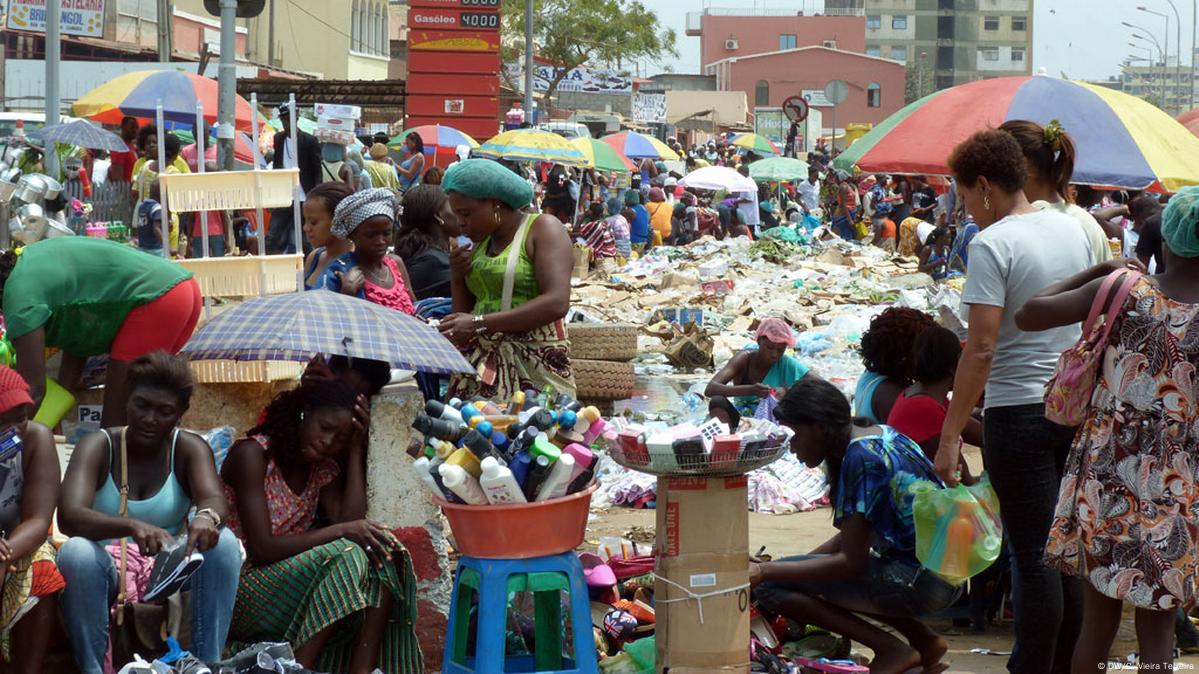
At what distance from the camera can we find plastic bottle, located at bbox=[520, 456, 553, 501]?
173 inches

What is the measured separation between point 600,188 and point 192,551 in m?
27.4

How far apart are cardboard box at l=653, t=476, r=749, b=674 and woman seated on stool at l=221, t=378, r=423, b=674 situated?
0.85 m

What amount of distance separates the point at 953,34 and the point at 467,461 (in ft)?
387

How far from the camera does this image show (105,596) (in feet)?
14.4

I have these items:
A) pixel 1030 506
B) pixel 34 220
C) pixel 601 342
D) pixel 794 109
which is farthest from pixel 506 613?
pixel 794 109

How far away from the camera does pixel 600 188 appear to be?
3147 centimetres

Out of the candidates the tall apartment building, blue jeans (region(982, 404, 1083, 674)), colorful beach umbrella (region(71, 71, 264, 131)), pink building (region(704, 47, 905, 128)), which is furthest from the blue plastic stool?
the tall apartment building

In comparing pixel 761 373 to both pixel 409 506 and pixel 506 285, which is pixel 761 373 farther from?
pixel 409 506

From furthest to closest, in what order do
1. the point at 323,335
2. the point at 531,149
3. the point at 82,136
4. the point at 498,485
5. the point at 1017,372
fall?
the point at 531,149
the point at 82,136
the point at 323,335
the point at 1017,372
the point at 498,485

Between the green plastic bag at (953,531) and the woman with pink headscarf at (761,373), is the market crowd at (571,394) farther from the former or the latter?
the woman with pink headscarf at (761,373)

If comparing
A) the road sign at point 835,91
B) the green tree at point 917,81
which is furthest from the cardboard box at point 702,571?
the green tree at point 917,81

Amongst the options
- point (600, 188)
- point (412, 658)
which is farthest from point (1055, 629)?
point (600, 188)

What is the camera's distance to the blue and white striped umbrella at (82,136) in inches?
555

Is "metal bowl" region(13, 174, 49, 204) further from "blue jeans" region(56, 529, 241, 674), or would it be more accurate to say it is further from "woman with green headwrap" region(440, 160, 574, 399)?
"blue jeans" region(56, 529, 241, 674)
